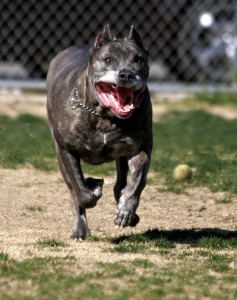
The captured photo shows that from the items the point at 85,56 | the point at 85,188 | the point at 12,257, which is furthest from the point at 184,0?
the point at 12,257

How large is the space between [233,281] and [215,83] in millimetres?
7673

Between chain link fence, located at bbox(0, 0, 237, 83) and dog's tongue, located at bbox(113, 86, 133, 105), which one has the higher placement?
dog's tongue, located at bbox(113, 86, 133, 105)

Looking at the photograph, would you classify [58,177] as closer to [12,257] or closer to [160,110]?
[12,257]

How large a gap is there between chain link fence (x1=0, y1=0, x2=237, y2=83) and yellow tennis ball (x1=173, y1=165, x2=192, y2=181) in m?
4.01

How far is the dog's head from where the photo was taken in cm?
542

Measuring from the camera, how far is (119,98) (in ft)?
18.0

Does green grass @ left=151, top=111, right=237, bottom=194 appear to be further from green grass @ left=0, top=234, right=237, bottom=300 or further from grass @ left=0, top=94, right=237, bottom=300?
green grass @ left=0, top=234, right=237, bottom=300

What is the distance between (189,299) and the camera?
4398 mm

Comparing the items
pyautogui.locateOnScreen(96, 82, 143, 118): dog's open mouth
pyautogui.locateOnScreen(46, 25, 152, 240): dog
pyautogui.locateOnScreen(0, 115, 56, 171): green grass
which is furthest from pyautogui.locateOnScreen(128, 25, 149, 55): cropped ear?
pyautogui.locateOnScreen(0, 115, 56, 171): green grass

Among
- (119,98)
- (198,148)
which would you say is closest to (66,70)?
(119,98)

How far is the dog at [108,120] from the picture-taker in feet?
18.1

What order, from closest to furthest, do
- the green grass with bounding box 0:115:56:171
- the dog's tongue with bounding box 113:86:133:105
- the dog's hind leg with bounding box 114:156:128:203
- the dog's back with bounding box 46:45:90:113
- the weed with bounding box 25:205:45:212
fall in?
the dog's tongue with bounding box 113:86:133:105, the dog's back with bounding box 46:45:90:113, the dog's hind leg with bounding box 114:156:128:203, the weed with bounding box 25:205:45:212, the green grass with bounding box 0:115:56:171

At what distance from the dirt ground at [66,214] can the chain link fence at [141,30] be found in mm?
4090

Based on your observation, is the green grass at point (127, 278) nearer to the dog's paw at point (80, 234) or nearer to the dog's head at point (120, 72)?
the dog's paw at point (80, 234)
